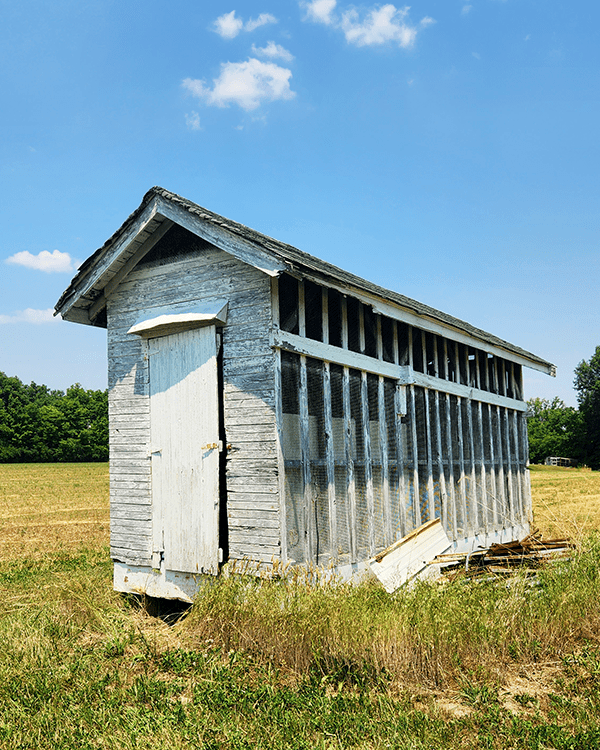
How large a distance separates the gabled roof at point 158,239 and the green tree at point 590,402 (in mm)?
55141

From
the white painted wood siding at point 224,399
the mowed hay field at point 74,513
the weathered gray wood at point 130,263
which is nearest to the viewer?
the white painted wood siding at point 224,399

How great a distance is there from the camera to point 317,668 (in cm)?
559

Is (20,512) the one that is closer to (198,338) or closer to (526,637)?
(198,338)

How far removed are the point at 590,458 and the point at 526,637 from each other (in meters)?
59.8

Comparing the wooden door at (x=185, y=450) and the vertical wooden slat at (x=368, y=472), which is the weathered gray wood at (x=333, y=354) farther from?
the wooden door at (x=185, y=450)

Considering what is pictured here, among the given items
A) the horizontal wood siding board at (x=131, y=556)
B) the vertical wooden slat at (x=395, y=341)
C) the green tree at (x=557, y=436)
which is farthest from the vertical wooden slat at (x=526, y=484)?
the green tree at (x=557, y=436)

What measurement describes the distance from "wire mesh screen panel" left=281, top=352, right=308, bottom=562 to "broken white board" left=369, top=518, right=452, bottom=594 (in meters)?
1.09

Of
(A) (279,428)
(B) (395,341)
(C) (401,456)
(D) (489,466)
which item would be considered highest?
(B) (395,341)

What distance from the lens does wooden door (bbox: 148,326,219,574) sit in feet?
25.2

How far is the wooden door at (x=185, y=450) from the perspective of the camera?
302 inches

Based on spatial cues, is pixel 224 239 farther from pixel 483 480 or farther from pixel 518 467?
pixel 518 467

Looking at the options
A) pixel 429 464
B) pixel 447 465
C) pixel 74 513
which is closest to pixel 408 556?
pixel 429 464

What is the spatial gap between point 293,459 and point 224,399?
3.61 feet

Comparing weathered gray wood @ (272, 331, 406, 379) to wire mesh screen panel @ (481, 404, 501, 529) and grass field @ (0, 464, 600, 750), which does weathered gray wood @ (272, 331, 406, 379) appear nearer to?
grass field @ (0, 464, 600, 750)
